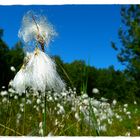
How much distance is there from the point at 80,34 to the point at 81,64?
144mm

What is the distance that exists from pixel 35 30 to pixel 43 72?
0.57 ft

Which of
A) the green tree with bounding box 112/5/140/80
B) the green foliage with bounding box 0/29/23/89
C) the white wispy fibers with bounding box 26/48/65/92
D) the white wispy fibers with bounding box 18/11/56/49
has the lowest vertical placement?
the white wispy fibers with bounding box 26/48/65/92

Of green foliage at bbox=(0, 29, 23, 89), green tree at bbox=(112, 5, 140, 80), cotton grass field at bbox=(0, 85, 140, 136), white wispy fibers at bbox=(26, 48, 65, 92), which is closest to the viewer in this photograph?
white wispy fibers at bbox=(26, 48, 65, 92)

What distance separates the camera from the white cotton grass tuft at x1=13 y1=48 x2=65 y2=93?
1.59 metres

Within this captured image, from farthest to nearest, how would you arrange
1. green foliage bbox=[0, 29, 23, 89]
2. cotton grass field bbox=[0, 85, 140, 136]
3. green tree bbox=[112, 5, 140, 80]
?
green tree bbox=[112, 5, 140, 80] → green foliage bbox=[0, 29, 23, 89] → cotton grass field bbox=[0, 85, 140, 136]

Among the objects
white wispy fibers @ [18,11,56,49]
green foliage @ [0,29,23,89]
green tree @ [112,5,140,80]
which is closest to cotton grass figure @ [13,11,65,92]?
white wispy fibers @ [18,11,56,49]

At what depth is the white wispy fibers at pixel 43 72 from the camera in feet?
5.23

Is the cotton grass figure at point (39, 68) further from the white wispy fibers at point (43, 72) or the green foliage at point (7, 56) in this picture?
the green foliage at point (7, 56)

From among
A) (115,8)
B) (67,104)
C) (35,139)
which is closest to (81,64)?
(115,8)

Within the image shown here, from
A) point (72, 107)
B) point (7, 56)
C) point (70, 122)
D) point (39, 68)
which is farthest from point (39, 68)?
point (72, 107)

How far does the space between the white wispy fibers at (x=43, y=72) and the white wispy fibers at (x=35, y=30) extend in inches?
2.1

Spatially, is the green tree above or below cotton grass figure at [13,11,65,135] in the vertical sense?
above

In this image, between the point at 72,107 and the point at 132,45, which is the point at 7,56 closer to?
the point at 72,107

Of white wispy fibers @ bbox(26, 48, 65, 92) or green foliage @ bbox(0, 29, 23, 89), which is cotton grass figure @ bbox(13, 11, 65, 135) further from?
green foliage @ bbox(0, 29, 23, 89)
